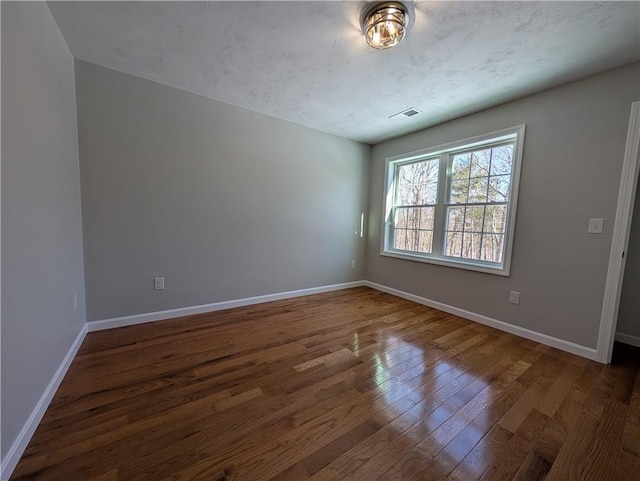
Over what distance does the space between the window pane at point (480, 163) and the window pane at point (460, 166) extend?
58 millimetres

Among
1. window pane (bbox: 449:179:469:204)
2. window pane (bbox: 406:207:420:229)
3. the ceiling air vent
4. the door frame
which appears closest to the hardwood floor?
the door frame

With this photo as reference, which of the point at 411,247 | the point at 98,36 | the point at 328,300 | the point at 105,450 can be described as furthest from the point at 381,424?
the point at 98,36

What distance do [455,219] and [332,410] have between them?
2.69m

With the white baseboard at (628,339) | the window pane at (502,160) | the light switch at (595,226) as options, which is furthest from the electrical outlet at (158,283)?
the white baseboard at (628,339)

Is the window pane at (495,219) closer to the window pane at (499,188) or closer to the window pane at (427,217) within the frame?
the window pane at (499,188)

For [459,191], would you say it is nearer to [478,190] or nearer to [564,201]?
[478,190]

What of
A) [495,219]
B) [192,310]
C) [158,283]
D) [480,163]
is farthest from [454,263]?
[158,283]

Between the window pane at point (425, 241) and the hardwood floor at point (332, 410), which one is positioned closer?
the hardwood floor at point (332, 410)

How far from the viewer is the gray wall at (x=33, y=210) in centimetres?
111

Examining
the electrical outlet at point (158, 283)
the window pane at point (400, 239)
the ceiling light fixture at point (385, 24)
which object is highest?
the ceiling light fixture at point (385, 24)

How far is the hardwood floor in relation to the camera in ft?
3.72

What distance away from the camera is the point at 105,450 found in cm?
117

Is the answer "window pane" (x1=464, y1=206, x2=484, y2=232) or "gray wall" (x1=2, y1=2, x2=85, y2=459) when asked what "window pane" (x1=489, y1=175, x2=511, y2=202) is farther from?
"gray wall" (x1=2, y1=2, x2=85, y2=459)

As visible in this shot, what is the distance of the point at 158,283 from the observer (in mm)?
2609
